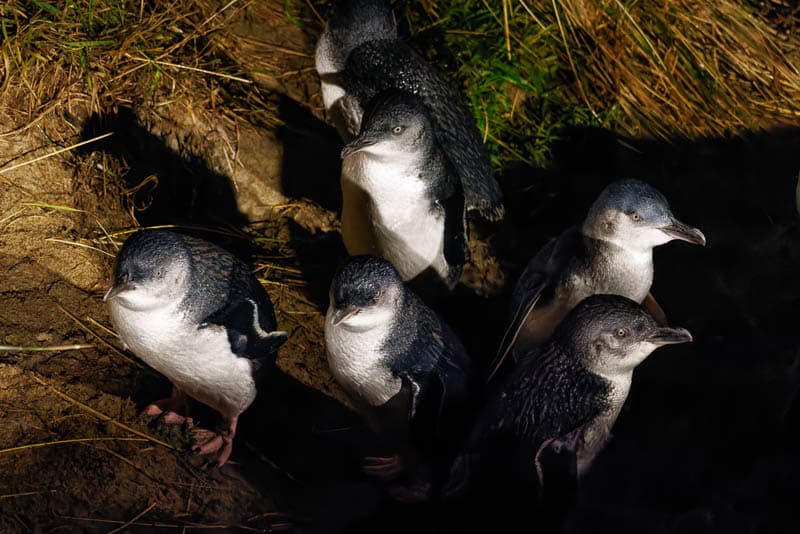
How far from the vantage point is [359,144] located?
3.44 m

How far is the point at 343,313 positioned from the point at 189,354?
55 centimetres

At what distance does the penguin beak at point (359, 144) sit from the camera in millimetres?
3410

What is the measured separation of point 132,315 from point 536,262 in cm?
180

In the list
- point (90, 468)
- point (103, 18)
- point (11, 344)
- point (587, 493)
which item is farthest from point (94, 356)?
point (587, 493)

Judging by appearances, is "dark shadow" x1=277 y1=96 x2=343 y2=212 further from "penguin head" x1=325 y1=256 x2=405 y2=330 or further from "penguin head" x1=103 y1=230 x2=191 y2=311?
"penguin head" x1=103 y1=230 x2=191 y2=311

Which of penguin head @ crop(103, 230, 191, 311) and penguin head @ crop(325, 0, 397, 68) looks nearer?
penguin head @ crop(103, 230, 191, 311)

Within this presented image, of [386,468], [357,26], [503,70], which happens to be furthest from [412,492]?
[503,70]

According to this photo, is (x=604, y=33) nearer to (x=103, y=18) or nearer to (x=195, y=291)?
(x=103, y=18)

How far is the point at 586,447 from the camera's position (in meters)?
3.23

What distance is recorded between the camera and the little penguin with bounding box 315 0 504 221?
4012 mm

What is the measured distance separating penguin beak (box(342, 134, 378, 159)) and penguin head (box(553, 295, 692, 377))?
1.03 metres

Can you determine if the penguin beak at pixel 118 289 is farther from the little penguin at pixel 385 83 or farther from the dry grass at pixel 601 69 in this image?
the dry grass at pixel 601 69

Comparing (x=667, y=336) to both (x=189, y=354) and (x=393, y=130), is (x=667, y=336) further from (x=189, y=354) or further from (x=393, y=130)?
(x=189, y=354)

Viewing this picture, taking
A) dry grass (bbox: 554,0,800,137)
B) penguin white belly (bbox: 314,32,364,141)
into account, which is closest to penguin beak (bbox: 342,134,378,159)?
penguin white belly (bbox: 314,32,364,141)
